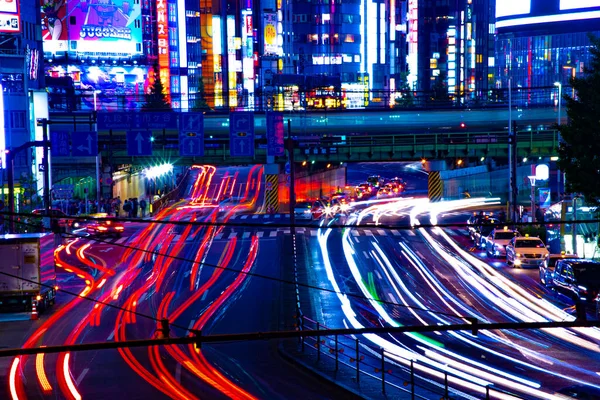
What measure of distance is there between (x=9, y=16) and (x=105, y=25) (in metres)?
51.5

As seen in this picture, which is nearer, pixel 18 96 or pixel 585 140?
pixel 585 140

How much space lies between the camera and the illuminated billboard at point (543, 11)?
103 meters

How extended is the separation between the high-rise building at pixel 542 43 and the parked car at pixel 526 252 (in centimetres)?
6926

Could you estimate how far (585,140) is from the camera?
3067cm

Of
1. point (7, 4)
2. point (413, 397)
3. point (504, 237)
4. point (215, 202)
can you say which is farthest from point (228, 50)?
point (413, 397)

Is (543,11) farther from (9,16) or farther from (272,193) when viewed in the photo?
(9,16)

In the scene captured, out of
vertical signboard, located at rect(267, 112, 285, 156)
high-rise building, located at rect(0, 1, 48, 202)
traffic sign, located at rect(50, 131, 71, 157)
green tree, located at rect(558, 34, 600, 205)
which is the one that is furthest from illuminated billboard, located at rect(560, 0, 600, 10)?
green tree, located at rect(558, 34, 600, 205)

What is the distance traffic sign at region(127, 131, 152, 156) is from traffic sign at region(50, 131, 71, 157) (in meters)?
3.28

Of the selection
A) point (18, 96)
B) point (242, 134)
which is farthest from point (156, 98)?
point (242, 134)

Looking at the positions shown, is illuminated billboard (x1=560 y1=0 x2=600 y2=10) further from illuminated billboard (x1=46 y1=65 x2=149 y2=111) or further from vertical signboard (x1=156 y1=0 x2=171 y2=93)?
vertical signboard (x1=156 y1=0 x2=171 y2=93)

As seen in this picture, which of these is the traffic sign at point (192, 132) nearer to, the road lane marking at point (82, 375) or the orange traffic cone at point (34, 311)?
the orange traffic cone at point (34, 311)

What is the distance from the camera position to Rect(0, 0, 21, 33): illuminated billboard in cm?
6103

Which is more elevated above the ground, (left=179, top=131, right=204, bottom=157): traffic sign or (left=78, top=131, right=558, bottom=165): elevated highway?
(left=179, top=131, right=204, bottom=157): traffic sign

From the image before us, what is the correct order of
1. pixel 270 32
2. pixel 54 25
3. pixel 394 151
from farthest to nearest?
pixel 270 32 < pixel 54 25 < pixel 394 151
